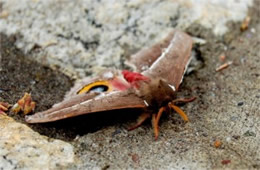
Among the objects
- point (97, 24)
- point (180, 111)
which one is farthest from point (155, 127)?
point (97, 24)

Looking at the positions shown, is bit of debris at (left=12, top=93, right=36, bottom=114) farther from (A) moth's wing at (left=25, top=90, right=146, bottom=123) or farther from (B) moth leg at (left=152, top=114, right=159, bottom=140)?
(B) moth leg at (left=152, top=114, right=159, bottom=140)

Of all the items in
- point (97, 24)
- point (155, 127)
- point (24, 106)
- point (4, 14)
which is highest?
point (4, 14)

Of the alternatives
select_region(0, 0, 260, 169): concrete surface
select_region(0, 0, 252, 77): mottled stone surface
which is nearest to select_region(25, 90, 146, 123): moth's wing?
select_region(0, 0, 260, 169): concrete surface

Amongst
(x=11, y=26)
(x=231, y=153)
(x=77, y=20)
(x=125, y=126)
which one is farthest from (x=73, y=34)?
(x=231, y=153)

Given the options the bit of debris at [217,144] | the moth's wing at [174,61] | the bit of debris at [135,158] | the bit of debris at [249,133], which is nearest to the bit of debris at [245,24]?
the moth's wing at [174,61]

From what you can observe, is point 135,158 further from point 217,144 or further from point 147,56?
point 147,56

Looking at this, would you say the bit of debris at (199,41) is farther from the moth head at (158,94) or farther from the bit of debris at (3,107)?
the bit of debris at (3,107)

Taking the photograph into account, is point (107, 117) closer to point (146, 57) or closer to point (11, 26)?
point (146, 57)
